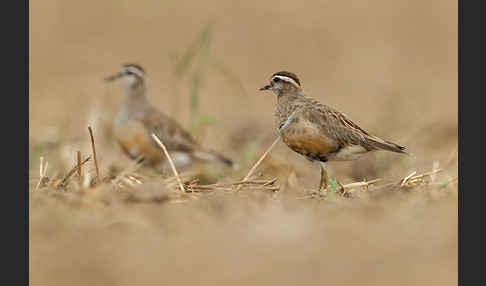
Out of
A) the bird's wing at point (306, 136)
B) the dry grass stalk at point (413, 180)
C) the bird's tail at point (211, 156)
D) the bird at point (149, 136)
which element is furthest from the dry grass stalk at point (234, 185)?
the bird at point (149, 136)

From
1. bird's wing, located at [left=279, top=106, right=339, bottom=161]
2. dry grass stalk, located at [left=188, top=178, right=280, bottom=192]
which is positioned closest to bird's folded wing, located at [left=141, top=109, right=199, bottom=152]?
bird's wing, located at [left=279, top=106, right=339, bottom=161]

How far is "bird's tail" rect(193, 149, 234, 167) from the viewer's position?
874 centimetres

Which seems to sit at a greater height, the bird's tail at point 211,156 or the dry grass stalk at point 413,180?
the bird's tail at point 211,156

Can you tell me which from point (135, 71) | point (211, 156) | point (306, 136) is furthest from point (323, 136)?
point (135, 71)

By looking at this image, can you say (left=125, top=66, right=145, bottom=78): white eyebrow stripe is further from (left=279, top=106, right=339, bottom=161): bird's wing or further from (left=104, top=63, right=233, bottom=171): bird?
(left=279, top=106, right=339, bottom=161): bird's wing

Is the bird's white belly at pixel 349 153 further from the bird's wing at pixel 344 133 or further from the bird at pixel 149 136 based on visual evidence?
the bird at pixel 149 136

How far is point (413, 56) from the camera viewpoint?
14727 mm

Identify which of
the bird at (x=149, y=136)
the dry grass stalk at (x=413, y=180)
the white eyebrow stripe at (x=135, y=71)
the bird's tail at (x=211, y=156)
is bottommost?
the dry grass stalk at (x=413, y=180)

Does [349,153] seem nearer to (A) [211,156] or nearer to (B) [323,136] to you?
(B) [323,136]

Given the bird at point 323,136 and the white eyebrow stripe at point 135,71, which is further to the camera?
the white eyebrow stripe at point 135,71

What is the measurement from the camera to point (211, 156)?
9180 mm

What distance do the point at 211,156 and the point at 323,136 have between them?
2.66m

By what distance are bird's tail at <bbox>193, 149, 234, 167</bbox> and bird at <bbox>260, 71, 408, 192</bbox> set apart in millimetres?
1753

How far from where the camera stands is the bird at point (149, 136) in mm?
9359
